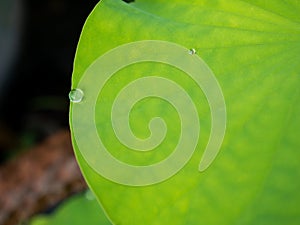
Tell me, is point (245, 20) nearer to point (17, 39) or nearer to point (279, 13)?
point (279, 13)

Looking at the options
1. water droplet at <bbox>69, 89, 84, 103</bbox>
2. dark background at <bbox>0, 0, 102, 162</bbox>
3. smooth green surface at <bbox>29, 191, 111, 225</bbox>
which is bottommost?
dark background at <bbox>0, 0, 102, 162</bbox>

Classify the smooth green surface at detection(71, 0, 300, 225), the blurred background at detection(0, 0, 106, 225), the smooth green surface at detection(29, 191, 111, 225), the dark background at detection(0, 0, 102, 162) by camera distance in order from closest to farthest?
the smooth green surface at detection(71, 0, 300, 225)
the smooth green surface at detection(29, 191, 111, 225)
the blurred background at detection(0, 0, 106, 225)
the dark background at detection(0, 0, 102, 162)

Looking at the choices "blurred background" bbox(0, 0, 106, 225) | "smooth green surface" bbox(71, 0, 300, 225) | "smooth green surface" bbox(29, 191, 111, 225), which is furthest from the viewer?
"blurred background" bbox(0, 0, 106, 225)

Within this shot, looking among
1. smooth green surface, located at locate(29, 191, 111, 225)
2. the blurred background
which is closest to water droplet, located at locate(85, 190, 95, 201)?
smooth green surface, located at locate(29, 191, 111, 225)

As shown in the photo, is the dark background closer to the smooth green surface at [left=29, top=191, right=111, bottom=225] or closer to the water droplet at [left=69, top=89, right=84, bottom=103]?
the smooth green surface at [left=29, top=191, right=111, bottom=225]

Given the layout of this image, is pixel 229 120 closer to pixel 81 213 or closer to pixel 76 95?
pixel 76 95

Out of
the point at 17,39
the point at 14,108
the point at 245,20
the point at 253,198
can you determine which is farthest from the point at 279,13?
the point at 14,108

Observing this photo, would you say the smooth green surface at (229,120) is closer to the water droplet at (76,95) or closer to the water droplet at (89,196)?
the water droplet at (76,95)

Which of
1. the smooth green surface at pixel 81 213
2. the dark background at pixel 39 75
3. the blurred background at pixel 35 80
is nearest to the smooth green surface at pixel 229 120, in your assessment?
the smooth green surface at pixel 81 213
